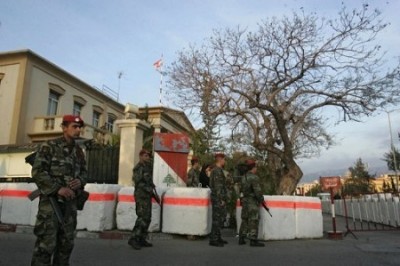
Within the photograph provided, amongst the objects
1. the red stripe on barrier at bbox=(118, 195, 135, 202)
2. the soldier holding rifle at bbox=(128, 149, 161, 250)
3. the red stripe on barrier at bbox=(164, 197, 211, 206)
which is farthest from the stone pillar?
the soldier holding rifle at bbox=(128, 149, 161, 250)

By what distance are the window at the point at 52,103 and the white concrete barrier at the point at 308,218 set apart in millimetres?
18505

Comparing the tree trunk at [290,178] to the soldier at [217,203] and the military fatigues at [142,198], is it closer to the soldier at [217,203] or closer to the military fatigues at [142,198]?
the soldier at [217,203]

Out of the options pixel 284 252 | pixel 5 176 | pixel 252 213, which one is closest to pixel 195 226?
pixel 252 213

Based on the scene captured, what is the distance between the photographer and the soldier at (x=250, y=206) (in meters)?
8.79

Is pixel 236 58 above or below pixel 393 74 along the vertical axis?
above

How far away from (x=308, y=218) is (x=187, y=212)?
3.28 meters

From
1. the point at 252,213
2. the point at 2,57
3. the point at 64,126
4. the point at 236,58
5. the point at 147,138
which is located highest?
the point at 2,57

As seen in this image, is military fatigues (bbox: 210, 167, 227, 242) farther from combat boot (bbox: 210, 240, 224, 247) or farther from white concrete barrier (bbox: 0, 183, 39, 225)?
white concrete barrier (bbox: 0, 183, 39, 225)

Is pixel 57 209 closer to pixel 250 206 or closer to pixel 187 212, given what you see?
pixel 187 212

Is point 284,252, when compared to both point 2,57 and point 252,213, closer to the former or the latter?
point 252,213

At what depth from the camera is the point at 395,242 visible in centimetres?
966

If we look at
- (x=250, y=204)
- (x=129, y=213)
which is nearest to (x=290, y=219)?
(x=250, y=204)

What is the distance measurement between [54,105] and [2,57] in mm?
4029

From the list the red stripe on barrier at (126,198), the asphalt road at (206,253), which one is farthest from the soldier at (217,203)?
the red stripe on barrier at (126,198)
